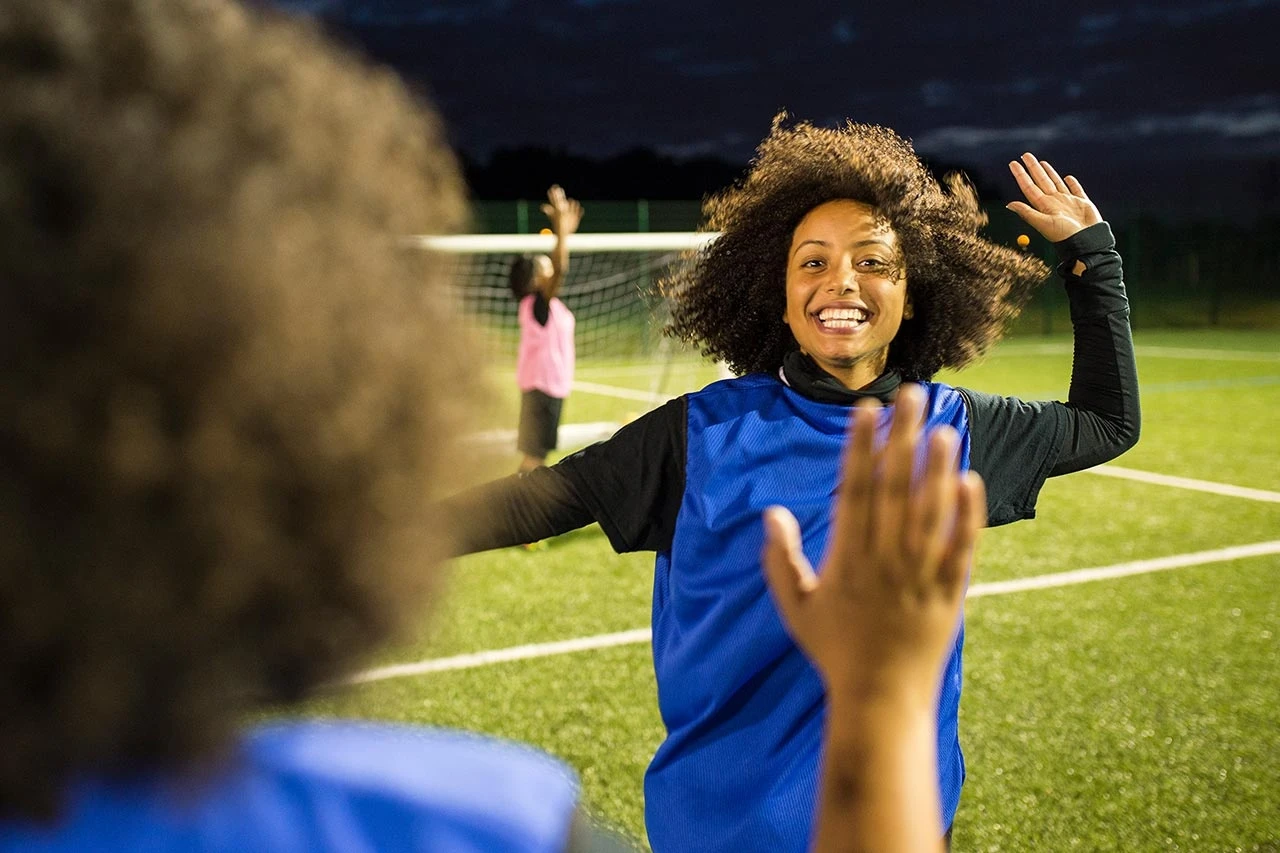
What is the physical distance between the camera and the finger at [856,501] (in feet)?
2.69

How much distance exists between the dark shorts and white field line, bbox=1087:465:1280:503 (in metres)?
4.08

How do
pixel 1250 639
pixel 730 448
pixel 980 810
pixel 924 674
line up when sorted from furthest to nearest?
pixel 1250 639, pixel 980 810, pixel 730 448, pixel 924 674

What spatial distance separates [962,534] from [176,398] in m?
0.53

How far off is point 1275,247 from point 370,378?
109 feet

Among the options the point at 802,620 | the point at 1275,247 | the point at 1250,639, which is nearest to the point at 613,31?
the point at 1275,247

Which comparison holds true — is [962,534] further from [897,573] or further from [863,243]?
[863,243]

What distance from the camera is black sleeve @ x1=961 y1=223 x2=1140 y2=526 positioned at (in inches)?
91.5

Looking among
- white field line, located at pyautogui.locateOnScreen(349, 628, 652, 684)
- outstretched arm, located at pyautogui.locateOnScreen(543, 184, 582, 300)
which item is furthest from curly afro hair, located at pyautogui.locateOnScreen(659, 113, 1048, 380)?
outstretched arm, located at pyautogui.locateOnScreen(543, 184, 582, 300)

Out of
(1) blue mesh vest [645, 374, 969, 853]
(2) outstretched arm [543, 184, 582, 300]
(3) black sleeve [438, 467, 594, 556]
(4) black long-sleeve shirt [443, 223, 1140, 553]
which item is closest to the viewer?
(1) blue mesh vest [645, 374, 969, 853]

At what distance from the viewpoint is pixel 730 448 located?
214cm

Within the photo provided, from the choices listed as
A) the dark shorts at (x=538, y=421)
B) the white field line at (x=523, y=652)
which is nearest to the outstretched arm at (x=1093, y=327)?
the white field line at (x=523, y=652)

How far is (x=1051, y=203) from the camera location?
2.49 meters

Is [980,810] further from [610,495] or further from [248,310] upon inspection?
[248,310]

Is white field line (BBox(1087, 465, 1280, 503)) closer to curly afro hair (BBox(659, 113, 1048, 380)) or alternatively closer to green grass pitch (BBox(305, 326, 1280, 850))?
green grass pitch (BBox(305, 326, 1280, 850))
